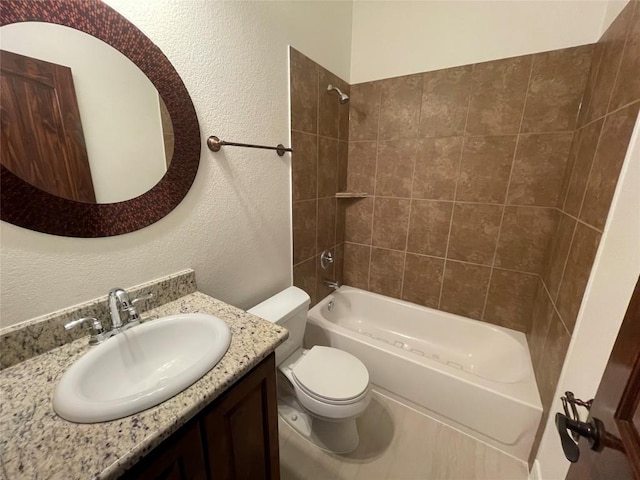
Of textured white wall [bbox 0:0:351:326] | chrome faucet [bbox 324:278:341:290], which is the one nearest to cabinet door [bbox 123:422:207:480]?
textured white wall [bbox 0:0:351:326]

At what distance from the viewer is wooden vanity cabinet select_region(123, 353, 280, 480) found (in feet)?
1.91

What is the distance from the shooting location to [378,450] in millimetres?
1382

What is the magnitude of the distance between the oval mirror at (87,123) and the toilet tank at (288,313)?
2.20 feet

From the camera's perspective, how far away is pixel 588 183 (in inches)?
42.9

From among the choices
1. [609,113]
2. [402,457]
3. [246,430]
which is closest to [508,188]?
[609,113]

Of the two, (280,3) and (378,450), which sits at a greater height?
(280,3)

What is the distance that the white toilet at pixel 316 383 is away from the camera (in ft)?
4.03

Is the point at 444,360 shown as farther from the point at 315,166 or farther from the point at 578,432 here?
the point at 315,166

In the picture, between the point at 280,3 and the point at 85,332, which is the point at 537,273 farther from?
the point at 85,332

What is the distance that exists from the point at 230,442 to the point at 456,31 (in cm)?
229

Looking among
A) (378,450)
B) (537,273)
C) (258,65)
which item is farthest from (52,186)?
(537,273)

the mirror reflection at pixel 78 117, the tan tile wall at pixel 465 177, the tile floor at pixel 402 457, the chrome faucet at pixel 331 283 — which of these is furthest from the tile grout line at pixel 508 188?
the mirror reflection at pixel 78 117

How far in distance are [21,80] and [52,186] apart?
0.27m

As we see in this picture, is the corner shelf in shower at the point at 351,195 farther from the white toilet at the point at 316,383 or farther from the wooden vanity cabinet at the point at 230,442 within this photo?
the wooden vanity cabinet at the point at 230,442
